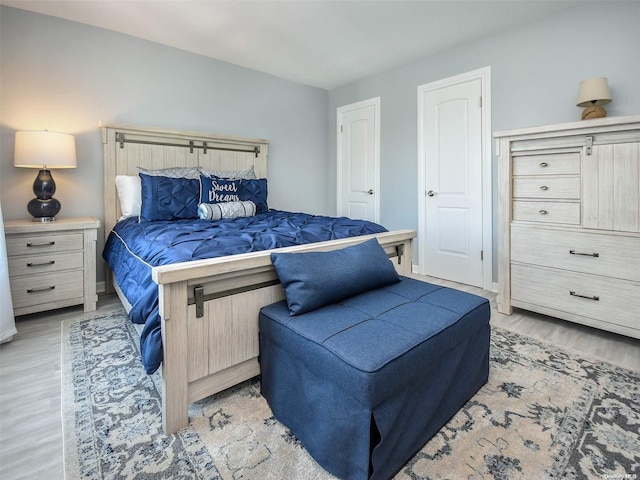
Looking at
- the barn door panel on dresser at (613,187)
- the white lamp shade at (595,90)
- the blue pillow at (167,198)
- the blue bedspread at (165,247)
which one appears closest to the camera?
the blue bedspread at (165,247)

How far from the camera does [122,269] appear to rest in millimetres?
2168

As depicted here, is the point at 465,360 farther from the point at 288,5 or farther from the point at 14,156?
the point at 14,156

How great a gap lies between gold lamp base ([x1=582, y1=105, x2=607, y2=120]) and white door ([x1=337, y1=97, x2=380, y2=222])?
83.4 inches

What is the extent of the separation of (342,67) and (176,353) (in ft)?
11.9

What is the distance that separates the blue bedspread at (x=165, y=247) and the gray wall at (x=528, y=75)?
179cm

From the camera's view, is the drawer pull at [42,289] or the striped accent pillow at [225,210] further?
the striped accent pillow at [225,210]

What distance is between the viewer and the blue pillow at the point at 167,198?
2.70 meters

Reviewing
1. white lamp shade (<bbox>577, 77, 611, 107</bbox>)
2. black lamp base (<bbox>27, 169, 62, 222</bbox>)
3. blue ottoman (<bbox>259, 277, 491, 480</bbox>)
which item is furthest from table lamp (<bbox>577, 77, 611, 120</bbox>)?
black lamp base (<bbox>27, 169, 62, 222</bbox>)

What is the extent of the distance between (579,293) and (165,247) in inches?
98.7

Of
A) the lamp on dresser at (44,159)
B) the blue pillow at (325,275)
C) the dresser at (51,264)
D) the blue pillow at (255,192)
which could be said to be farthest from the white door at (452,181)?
the lamp on dresser at (44,159)

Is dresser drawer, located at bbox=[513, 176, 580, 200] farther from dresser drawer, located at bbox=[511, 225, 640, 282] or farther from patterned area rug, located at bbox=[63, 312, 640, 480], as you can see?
patterned area rug, located at bbox=[63, 312, 640, 480]

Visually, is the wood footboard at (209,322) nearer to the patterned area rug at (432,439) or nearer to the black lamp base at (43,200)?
the patterned area rug at (432,439)

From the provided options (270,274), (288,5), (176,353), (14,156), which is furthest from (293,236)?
(14,156)

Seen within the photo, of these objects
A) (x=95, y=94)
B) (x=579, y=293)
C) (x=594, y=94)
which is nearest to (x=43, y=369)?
(x=95, y=94)
